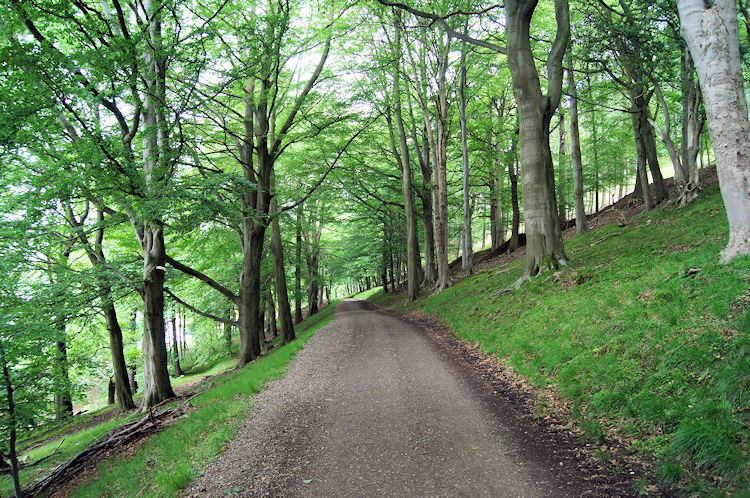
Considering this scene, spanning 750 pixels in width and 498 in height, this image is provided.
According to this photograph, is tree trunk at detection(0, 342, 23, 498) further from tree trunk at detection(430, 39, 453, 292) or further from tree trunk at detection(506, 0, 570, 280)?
tree trunk at detection(430, 39, 453, 292)

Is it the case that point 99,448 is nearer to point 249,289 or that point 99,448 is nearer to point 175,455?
point 175,455

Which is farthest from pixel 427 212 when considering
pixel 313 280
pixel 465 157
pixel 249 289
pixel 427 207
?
pixel 249 289

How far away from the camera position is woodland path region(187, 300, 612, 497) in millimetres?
3365

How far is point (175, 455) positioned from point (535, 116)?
380 inches

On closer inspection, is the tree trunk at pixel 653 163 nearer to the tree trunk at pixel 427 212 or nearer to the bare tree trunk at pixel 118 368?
the tree trunk at pixel 427 212

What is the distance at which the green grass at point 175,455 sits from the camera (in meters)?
4.20

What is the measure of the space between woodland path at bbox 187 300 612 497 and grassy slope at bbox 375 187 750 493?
0.85 metres

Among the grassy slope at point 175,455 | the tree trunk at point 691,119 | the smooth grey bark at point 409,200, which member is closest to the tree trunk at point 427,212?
the smooth grey bark at point 409,200

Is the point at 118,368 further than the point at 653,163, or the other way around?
the point at 118,368

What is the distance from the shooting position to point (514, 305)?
8.56m

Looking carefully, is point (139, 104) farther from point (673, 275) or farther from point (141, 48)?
point (673, 275)

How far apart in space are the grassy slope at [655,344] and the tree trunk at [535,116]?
0.75 meters

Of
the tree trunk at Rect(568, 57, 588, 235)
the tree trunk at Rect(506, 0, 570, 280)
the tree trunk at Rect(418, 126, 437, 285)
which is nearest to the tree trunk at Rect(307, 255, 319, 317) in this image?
the tree trunk at Rect(418, 126, 437, 285)

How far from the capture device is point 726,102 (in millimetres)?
4730
